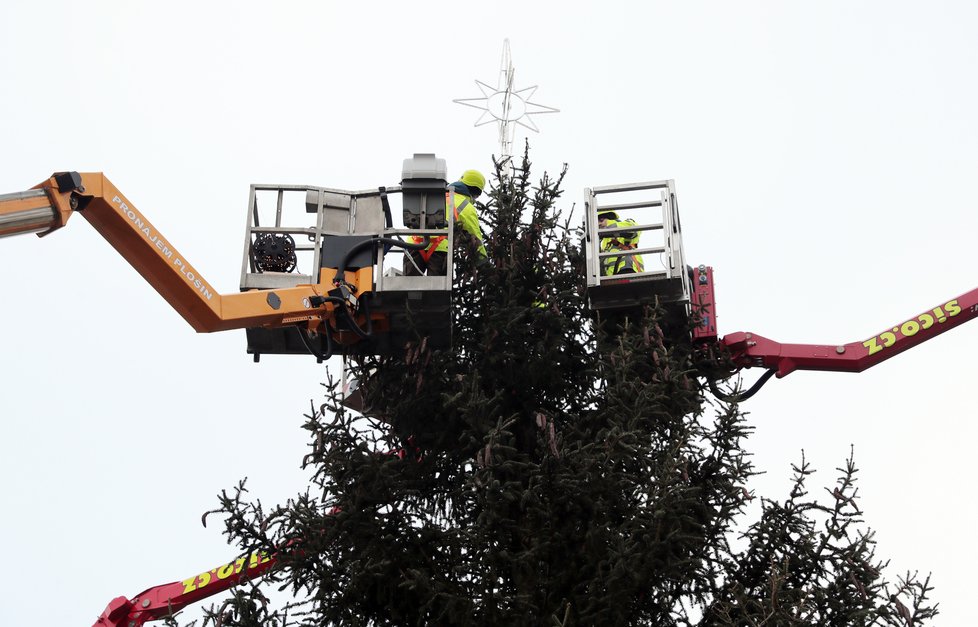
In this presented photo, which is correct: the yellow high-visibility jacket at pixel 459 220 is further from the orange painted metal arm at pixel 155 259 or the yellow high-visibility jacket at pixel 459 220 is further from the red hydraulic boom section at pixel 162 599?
the red hydraulic boom section at pixel 162 599

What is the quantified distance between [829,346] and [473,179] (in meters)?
4.47

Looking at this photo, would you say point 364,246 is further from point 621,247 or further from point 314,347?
point 621,247

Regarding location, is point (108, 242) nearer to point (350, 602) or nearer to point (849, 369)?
point (350, 602)

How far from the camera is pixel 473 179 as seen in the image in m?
15.9

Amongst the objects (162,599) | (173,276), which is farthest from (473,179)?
(162,599)

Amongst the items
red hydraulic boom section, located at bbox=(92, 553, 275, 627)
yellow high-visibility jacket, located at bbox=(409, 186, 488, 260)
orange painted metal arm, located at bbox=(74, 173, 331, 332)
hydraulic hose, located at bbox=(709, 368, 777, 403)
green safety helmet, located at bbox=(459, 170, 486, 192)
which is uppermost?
green safety helmet, located at bbox=(459, 170, 486, 192)

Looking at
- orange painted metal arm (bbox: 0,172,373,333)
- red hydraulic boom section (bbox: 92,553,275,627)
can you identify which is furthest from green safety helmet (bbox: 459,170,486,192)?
red hydraulic boom section (bbox: 92,553,275,627)

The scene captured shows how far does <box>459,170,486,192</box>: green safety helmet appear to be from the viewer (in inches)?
627

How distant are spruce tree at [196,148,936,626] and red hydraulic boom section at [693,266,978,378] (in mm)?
1165

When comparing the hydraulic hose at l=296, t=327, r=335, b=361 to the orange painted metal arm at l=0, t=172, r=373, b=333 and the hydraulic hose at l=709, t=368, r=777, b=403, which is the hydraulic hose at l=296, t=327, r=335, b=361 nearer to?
the orange painted metal arm at l=0, t=172, r=373, b=333

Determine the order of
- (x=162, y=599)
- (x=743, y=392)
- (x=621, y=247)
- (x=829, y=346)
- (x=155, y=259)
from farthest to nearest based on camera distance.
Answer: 1. (x=162, y=599)
2. (x=829, y=346)
3. (x=621, y=247)
4. (x=743, y=392)
5. (x=155, y=259)

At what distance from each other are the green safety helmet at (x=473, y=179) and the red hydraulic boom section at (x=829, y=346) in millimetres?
2664

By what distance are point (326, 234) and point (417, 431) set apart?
7.29ft

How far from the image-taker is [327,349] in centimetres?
1413
